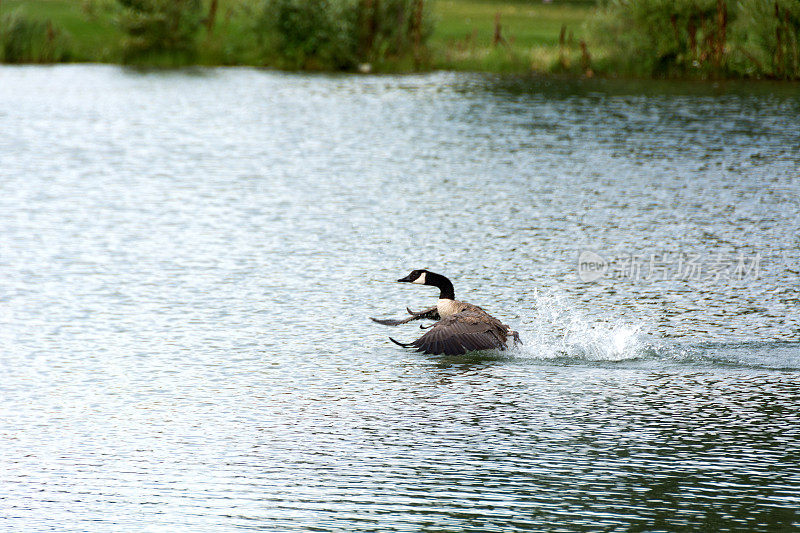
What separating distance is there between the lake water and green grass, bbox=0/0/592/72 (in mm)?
21384

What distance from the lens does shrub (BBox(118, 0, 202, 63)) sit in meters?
56.9

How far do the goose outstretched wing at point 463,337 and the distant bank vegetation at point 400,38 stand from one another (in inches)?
1439

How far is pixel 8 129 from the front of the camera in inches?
1399

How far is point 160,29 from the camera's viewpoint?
5775 centimetres

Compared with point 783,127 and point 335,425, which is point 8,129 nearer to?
point 783,127

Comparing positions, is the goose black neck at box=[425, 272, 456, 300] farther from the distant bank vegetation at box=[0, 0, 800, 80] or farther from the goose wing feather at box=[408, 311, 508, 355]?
the distant bank vegetation at box=[0, 0, 800, 80]

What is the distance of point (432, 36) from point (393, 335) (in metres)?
50.0

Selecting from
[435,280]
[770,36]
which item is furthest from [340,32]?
[435,280]

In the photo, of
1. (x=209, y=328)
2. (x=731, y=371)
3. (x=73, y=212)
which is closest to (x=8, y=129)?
(x=73, y=212)

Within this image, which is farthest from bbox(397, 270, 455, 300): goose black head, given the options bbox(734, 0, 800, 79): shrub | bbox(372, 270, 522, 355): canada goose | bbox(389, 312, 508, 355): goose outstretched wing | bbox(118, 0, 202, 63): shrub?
bbox(118, 0, 202, 63): shrub

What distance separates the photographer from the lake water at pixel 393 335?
9.73 metres

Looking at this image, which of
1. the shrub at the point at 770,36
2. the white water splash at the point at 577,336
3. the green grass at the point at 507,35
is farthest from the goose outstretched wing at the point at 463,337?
the green grass at the point at 507,35

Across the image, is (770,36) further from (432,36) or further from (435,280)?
(435,280)

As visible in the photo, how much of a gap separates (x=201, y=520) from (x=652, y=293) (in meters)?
9.48
